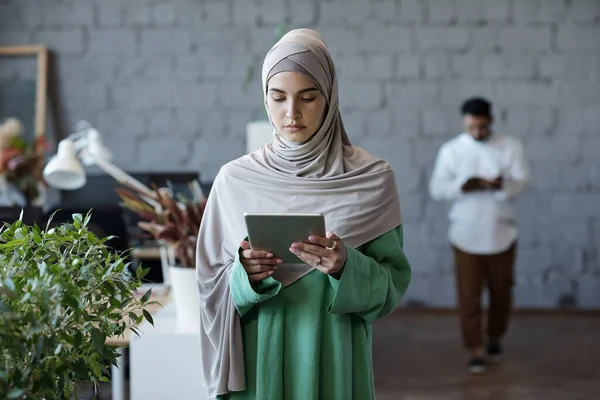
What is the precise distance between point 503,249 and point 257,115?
2.10m

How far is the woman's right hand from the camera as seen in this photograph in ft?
5.33

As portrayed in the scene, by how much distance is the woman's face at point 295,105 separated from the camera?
66.7 inches

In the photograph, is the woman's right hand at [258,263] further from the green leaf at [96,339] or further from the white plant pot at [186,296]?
the white plant pot at [186,296]

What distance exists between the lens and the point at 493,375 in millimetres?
4438

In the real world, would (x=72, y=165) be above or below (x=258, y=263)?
above

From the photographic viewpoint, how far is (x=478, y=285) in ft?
15.1

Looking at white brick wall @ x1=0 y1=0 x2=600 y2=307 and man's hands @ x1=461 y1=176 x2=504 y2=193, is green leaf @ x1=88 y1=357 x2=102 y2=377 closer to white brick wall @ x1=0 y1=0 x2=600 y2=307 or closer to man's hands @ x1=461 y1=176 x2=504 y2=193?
man's hands @ x1=461 y1=176 x2=504 y2=193

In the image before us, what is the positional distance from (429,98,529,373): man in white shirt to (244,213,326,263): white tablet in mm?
3112

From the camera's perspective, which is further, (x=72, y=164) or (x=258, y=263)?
(x=72, y=164)

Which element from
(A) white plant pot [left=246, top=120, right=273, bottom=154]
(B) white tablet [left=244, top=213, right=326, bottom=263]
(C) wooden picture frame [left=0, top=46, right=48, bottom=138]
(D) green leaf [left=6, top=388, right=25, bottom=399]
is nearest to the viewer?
(D) green leaf [left=6, top=388, right=25, bottom=399]

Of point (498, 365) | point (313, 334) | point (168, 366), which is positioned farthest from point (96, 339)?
point (498, 365)

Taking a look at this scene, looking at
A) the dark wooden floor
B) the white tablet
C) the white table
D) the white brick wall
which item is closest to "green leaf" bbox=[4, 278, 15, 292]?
the white tablet

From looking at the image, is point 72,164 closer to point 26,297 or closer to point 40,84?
point 26,297

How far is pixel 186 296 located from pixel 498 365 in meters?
2.73
